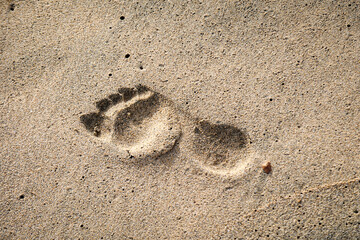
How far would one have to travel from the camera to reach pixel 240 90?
1690 mm

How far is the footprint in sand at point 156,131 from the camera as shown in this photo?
5.29 ft

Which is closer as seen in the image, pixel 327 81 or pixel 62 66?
pixel 327 81

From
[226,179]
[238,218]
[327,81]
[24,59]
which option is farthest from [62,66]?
[327,81]

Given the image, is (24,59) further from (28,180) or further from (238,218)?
(238,218)

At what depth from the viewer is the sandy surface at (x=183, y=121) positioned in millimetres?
A: 1554

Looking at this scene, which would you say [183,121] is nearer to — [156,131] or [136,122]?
[156,131]

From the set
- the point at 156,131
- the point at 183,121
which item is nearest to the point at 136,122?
the point at 156,131

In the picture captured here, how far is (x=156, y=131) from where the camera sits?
166 centimetres

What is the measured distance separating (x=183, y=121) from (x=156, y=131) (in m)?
0.17

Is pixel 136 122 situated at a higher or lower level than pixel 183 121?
higher

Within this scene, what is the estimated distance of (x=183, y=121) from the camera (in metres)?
1.67

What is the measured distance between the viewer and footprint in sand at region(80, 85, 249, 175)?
1611 mm

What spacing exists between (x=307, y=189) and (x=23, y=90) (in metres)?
1.82

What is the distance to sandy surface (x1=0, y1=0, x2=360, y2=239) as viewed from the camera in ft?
5.10
